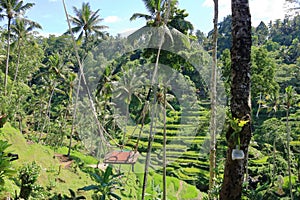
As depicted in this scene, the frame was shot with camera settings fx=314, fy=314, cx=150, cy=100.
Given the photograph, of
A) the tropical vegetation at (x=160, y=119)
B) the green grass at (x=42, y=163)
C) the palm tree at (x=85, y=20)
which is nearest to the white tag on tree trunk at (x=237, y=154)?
the tropical vegetation at (x=160, y=119)

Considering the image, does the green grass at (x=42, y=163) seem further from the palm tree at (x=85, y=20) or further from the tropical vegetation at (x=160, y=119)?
the palm tree at (x=85, y=20)

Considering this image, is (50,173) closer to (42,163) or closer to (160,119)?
(42,163)

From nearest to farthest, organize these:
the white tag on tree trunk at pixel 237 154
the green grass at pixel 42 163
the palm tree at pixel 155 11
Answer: the white tag on tree trunk at pixel 237 154 → the green grass at pixel 42 163 → the palm tree at pixel 155 11

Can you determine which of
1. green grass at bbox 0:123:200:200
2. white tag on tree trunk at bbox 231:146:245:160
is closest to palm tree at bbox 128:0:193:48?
green grass at bbox 0:123:200:200

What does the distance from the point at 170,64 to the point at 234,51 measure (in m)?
6.82

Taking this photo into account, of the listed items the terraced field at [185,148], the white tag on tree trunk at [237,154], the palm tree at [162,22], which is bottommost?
the terraced field at [185,148]

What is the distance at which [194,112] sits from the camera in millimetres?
19938

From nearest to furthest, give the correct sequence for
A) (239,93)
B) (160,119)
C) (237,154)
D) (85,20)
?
(237,154)
(239,93)
(85,20)
(160,119)

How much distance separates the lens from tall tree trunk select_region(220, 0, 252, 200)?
262 centimetres

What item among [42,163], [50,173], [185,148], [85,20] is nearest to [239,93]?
[50,173]

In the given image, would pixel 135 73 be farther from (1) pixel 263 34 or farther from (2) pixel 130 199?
(1) pixel 263 34

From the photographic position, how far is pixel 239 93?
8.78 feet

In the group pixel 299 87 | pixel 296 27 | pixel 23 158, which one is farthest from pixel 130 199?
pixel 296 27

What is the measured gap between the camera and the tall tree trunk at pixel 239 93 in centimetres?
262
